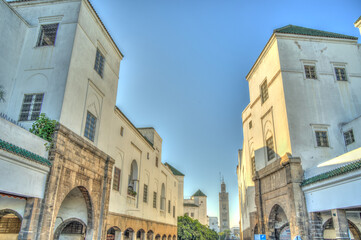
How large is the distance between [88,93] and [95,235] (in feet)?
22.3

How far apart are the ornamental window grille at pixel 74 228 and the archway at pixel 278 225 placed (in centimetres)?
1057

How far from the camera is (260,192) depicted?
1827cm

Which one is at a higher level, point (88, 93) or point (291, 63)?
point (291, 63)

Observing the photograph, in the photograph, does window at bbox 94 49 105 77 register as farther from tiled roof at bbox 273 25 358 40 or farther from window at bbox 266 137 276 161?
window at bbox 266 137 276 161

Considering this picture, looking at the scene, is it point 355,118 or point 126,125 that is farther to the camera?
point 126,125

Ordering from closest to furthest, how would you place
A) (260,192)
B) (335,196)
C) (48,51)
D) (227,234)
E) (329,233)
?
1. (335,196)
2. (48,51)
3. (329,233)
4. (260,192)
5. (227,234)

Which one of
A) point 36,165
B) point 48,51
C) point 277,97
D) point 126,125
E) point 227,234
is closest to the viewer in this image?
point 36,165

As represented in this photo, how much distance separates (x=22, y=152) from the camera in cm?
915

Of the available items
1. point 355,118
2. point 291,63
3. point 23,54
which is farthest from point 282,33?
point 23,54

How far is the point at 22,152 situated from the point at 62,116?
2.69 m

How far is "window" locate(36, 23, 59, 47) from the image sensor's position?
1338 centimetres

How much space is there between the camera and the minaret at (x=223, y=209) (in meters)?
94.8

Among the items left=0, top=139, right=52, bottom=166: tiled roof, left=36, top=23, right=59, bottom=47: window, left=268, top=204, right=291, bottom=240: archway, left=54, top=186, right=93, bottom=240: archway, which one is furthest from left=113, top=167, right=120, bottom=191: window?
left=268, top=204, right=291, bottom=240: archway

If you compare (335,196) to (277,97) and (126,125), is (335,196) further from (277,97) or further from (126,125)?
(126,125)
